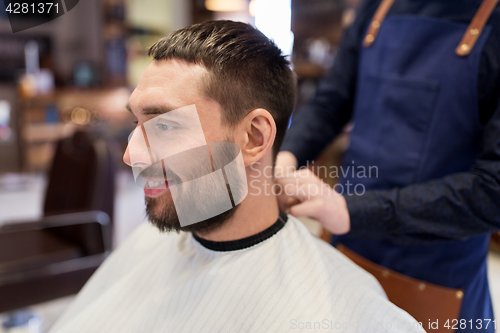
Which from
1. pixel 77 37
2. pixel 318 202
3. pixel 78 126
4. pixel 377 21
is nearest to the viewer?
pixel 318 202

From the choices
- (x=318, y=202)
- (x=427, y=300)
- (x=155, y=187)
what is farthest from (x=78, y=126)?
(x=427, y=300)

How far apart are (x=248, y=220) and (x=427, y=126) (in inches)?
19.7

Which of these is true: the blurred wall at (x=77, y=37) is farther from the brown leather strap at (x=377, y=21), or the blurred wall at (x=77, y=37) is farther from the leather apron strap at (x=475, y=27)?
the leather apron strap at (x=475, y=27)

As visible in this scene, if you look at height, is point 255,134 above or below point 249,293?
above

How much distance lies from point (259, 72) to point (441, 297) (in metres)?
0.65

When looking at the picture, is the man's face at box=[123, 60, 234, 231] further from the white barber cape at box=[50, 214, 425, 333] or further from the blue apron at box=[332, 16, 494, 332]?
the blue apron at box=[332, 16, 494, 332]

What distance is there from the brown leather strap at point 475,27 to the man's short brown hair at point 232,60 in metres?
0.43

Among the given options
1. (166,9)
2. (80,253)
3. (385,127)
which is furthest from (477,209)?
(166,9)

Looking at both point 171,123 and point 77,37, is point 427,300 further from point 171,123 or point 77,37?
point 77,37

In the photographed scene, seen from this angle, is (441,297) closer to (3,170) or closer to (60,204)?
(60,204)

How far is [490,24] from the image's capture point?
0.84m

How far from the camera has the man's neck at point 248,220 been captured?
847 mm

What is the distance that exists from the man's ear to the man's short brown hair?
0.06 feet

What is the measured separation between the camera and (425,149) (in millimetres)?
943
